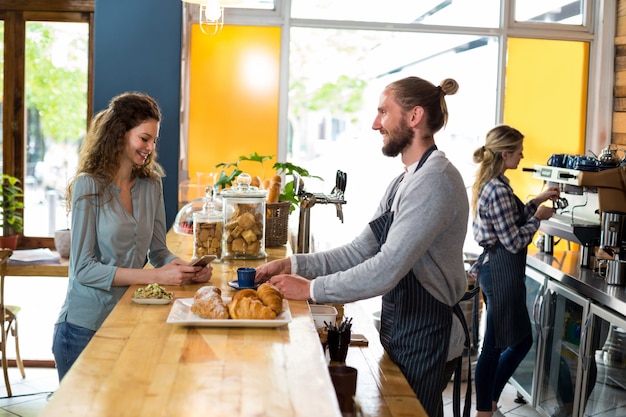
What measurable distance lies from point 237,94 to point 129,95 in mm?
3455

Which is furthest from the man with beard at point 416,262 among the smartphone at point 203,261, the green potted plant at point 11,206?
the green potted plant at point 11,206

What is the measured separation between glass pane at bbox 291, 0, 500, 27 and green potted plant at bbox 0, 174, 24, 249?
238cm

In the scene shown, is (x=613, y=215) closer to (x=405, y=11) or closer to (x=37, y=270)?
(x=405, y=11)

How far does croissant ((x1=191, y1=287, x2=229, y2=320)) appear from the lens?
86.3 inches

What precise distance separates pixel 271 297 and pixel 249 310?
129 mm

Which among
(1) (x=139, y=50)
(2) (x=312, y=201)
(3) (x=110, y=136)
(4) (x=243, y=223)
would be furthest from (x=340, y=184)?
(1) (x=139, y=50)

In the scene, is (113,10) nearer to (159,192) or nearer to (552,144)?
(159,192)

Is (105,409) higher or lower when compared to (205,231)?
lower

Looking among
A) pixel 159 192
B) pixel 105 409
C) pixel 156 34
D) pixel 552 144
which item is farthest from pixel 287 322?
pixel 552 144

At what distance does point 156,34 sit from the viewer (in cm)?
485

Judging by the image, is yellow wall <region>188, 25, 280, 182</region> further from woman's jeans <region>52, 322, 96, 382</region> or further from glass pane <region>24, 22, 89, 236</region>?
woman's jeans <region>52, 322, 96, 382</region>

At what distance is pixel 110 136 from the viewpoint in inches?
112

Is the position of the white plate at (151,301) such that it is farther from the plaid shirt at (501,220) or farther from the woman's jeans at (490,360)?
the woman's jeans at (490,360)

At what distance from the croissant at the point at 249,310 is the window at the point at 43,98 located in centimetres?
396
